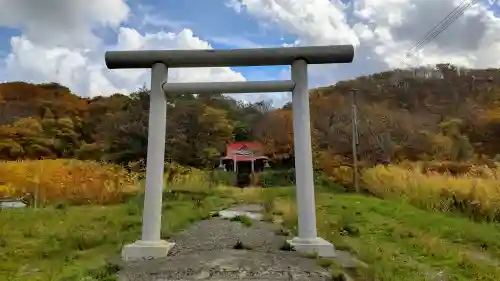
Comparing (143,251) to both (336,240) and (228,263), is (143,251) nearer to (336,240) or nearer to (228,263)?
(228,263)

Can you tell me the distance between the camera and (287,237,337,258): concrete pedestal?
522 centimetres

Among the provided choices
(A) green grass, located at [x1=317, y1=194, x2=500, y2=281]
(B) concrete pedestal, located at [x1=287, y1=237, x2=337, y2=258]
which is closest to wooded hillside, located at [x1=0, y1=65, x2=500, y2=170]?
(A) green grass, located at [x1=317, y1=194, x2=500, y2=281]

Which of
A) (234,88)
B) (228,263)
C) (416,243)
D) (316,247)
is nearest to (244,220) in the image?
(416,243)

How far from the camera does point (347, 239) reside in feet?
22.1

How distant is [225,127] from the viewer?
27750 mm

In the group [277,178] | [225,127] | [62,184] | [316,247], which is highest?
[225,127]

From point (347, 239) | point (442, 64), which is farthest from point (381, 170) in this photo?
point (442, 64)

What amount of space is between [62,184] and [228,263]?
10406mm

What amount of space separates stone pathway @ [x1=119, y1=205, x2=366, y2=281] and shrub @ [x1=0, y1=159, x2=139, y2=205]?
7.09m

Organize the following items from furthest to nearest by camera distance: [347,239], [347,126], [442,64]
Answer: [442,64] < [347,126] < [347,239]

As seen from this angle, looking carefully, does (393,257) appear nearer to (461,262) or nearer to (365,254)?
(365,254)

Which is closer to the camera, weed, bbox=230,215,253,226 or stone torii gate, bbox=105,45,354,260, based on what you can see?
stone torii gate, bbox=105,45,354,260

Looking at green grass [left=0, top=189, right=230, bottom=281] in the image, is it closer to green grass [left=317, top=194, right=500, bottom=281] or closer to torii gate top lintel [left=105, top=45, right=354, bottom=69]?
torii gate top lintel [left=105, top=45, right=354, bottom=69]

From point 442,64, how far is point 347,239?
46241 millimetres
